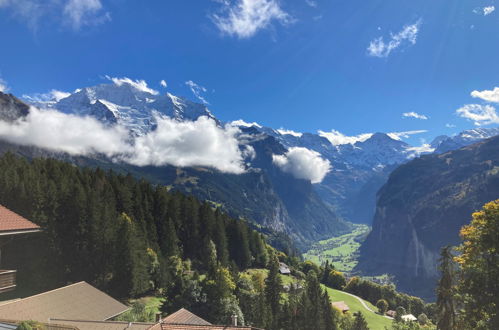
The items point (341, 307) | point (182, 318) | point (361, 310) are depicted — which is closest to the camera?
point (182, 318)

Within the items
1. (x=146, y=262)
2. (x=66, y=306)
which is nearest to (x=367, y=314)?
(x=146, y=262)

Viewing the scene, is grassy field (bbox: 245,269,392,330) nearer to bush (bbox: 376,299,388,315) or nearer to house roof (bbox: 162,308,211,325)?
bush (bbox: 376,299,388,315)

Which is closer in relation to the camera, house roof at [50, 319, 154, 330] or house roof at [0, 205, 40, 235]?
house roof at [0, 205, 40, 235]

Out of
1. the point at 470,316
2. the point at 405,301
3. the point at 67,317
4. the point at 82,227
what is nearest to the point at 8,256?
the point at 82,227

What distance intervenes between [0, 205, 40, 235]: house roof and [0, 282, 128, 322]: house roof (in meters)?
7.77

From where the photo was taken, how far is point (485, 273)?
23.8 m

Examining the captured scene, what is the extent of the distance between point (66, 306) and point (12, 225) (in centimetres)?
1336

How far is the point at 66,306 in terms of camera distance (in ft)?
103

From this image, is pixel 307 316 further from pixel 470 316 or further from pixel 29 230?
pixel 29 230

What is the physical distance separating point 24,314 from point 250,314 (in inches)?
1944

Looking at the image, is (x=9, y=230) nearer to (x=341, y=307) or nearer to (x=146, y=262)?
(x=146, y=262)

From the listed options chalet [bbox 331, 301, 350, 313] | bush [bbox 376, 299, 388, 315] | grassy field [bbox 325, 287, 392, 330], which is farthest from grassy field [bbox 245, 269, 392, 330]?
bush [bbox 376, 299, 388, 315]

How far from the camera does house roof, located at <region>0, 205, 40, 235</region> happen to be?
2130 cm

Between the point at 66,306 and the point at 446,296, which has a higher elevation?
the point at 446,296
